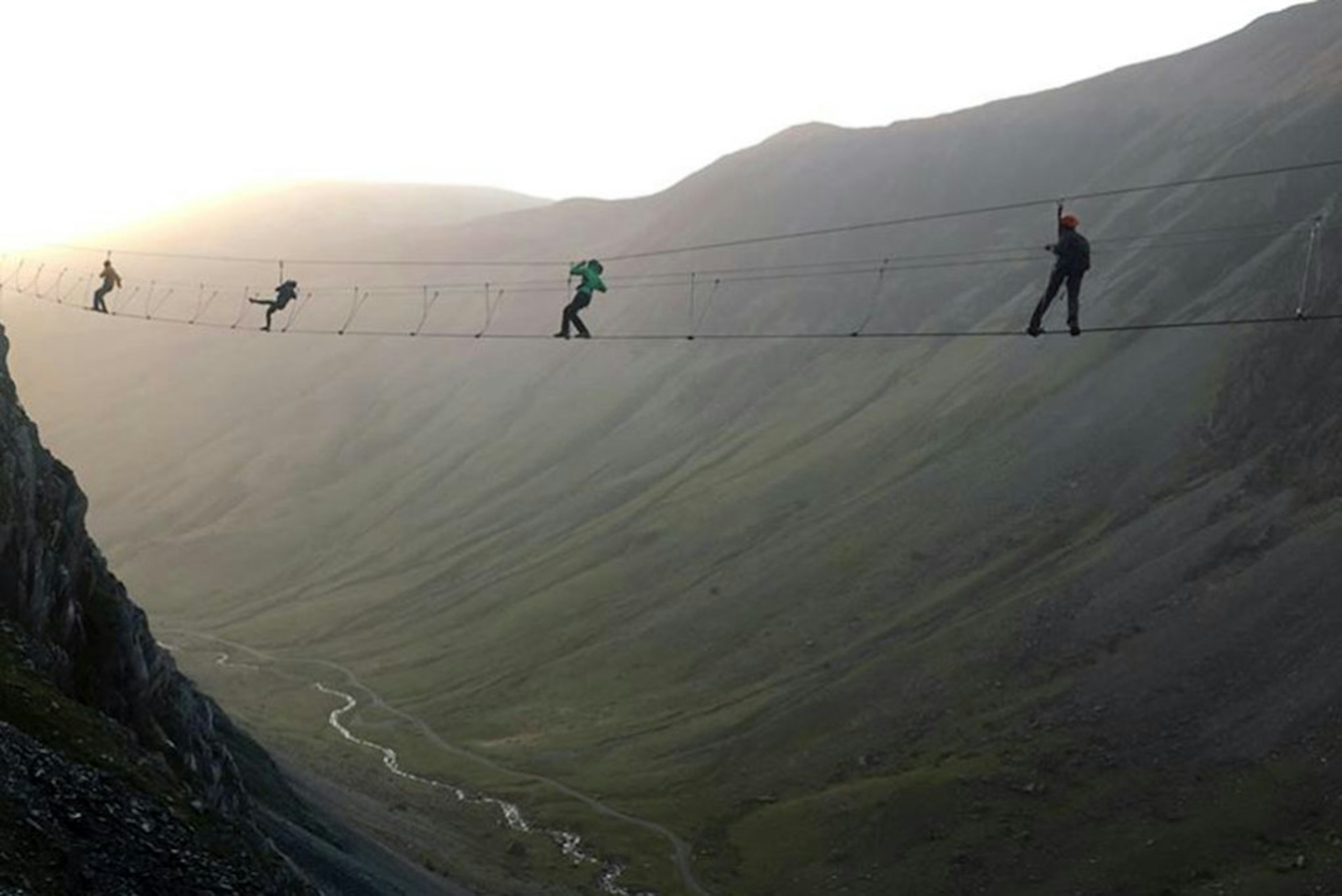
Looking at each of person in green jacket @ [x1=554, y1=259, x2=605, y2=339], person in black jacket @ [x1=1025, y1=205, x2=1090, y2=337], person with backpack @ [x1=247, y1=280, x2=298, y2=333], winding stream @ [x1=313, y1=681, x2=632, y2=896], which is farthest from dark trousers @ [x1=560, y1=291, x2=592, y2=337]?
winding stream @ [x1=313, y1=681, x2=632, y2=896]

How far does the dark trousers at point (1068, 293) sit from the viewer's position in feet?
126

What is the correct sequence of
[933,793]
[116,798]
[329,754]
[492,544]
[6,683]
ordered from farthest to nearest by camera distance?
[492,544] < [329,754] < [933,793] < [6,683] < [116,798]

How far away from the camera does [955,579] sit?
127 m

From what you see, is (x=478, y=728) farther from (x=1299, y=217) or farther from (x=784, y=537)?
(x=1299, y=217)

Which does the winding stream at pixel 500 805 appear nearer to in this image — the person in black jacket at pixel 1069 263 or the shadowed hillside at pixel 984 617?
the shadowed hillside at pixel 984 617

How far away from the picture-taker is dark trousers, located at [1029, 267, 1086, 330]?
126ft

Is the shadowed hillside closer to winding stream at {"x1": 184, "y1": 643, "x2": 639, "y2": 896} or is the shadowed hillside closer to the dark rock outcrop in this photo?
winding stream at {"x1": 184, "y1": 643, "x2": 639, "y2": 896}

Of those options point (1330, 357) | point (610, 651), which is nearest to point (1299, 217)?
point (1330, 357)

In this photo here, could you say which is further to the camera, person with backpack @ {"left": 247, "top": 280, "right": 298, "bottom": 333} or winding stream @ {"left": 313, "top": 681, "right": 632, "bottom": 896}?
winding stream @ {"left": 313, "top": 681, "right": 632, "bottom": 896}

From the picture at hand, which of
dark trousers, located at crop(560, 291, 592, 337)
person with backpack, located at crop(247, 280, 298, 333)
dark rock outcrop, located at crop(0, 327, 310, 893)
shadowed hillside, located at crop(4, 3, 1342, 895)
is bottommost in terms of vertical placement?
shadowed hillside, located at crop(4, 3, 1342, 895)

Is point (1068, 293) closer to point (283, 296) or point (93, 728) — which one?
point (93, 728)

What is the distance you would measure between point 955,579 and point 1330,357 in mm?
42283

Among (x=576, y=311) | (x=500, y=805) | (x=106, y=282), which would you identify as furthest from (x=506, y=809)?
(x=576, y=311)

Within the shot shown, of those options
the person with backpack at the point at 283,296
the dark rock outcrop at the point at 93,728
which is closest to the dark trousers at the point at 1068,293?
the dark rock outcrop at the point at 93,728
